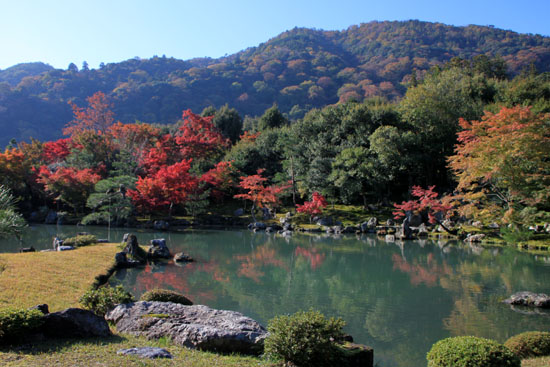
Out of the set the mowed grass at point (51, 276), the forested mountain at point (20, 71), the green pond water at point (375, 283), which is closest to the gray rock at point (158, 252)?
the green pond water at point (375, 283)

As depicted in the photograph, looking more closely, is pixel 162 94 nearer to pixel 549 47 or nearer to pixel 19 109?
pixel 19 109

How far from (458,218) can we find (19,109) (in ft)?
241

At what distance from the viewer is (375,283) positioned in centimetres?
1231

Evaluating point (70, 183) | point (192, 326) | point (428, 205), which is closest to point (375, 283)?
point (192, 326)

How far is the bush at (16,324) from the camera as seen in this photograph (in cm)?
477

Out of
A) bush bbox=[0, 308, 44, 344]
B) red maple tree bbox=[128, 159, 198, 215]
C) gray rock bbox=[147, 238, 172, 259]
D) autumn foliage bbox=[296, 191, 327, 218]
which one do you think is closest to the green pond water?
gray rock bbox=[147, 238, 172, 259]

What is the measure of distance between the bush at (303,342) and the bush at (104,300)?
3.54 meters

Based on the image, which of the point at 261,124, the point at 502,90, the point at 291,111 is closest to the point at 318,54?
the point at 291,111

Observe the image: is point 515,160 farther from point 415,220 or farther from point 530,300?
point 530,300

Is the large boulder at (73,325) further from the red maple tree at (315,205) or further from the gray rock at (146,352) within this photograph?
the red maple tree at (315,205)

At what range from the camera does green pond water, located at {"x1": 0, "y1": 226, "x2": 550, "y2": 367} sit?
807 centimetres

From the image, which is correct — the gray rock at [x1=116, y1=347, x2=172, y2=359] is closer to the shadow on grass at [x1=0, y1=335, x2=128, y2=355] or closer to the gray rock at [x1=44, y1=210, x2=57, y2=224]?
the shadow on grass at [x1=0, y1=335, x2=128, y2=355]

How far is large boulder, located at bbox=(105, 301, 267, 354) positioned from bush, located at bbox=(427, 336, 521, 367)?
2498 mm

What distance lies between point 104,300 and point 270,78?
275 ft
